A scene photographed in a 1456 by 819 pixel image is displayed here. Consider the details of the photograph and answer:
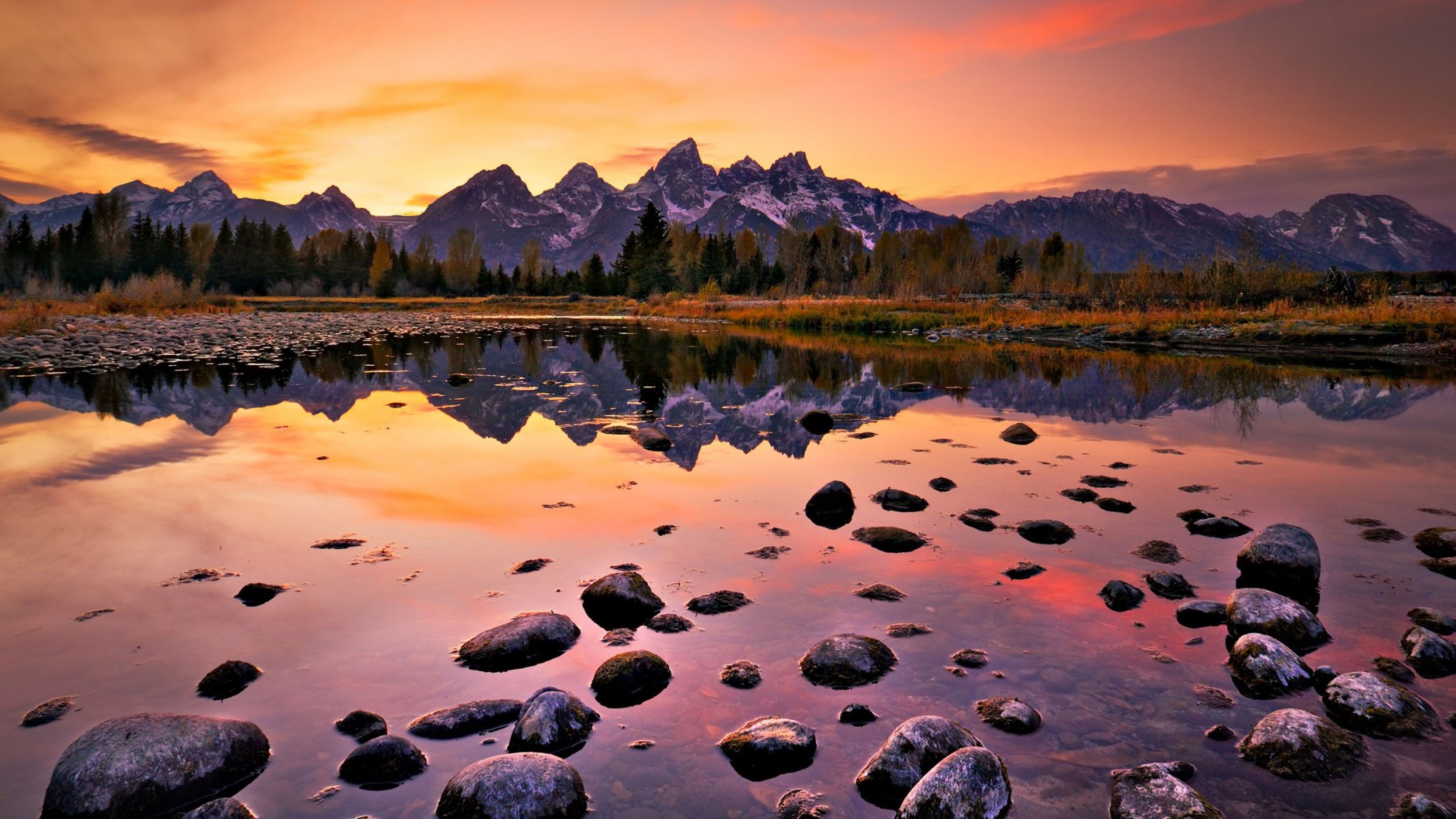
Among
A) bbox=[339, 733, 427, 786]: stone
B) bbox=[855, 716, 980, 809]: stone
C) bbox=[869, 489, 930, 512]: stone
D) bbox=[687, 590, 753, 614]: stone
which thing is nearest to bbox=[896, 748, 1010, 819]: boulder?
bbox=[855, 716, 980, 809]: stone

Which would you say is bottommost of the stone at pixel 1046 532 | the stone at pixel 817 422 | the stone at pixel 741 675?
the stone at pixel 741 675

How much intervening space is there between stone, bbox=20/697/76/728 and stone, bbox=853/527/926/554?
7.85 m

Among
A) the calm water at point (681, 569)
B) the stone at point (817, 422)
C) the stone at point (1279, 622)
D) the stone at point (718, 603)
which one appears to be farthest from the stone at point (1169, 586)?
the stone at point (817, 422)

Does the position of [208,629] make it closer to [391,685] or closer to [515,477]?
[391,685]

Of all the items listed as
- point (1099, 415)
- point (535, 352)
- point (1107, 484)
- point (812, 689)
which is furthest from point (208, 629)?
point (535, 352)

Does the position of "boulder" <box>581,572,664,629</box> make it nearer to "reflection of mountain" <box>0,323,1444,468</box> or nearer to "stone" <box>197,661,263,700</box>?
"stone" <box>197,661,263,700</box>

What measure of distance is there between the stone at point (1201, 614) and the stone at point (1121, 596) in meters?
0.36

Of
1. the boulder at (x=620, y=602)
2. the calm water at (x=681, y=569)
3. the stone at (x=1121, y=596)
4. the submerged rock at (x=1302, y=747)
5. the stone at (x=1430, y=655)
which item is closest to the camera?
the submerged rock at (x=1302, y=747)

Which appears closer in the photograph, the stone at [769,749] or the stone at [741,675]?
the stone at [769,749]

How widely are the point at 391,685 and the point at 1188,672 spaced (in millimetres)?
6667

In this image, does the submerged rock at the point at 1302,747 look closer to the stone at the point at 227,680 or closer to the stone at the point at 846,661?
the stone at the point at 846,661

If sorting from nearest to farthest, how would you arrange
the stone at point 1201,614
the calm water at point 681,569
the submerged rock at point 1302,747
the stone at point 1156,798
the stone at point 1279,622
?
the stone at point 1156,798, the submerged rock at point 1302,747, the calm water at point 681,569, the stone at point 1279,622, the stone at point 1201,614

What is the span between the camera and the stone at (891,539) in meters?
9.09

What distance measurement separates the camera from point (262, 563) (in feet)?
27.5
